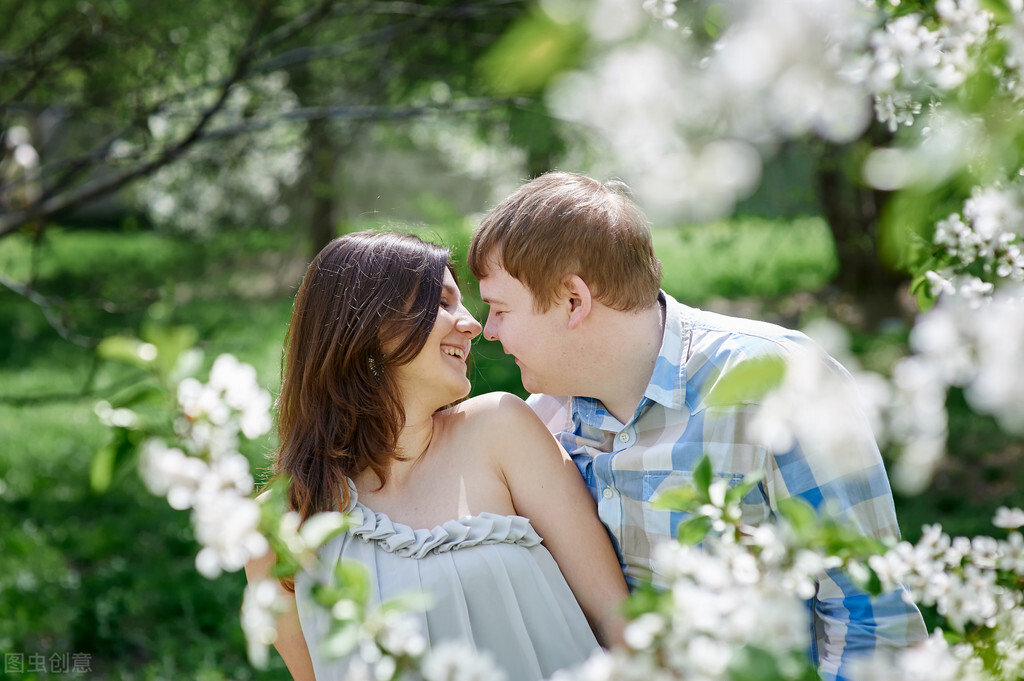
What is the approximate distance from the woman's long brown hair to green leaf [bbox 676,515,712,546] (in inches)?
43.5

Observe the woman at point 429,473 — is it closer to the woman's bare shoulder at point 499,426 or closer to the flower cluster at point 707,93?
the woman's bare shoulder at point 499,426

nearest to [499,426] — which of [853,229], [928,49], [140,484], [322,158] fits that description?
[928,49]

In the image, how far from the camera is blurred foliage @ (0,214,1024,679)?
3445mm

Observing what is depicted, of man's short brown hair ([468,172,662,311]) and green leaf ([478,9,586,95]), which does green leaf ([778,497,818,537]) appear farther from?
man's short brown hair ([468,172,662,311])

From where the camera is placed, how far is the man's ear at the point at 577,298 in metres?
1.91

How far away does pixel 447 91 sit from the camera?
591cm

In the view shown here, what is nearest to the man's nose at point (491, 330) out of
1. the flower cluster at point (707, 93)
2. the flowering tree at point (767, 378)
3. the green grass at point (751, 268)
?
the flowering tree at point (767, 378)

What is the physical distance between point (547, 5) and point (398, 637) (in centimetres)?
56

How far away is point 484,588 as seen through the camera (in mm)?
1826

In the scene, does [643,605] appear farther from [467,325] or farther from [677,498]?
[467,325]

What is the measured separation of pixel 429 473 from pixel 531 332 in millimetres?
394

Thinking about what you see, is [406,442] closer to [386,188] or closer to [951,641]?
[951,641]

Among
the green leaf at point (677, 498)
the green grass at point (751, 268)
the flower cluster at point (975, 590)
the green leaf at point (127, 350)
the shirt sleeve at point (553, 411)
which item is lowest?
the green grass at point (751, 268)

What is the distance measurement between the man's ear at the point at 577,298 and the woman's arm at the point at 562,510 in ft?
0.85
